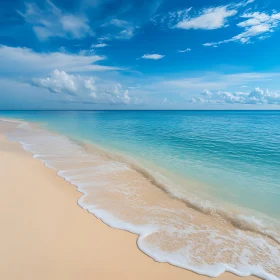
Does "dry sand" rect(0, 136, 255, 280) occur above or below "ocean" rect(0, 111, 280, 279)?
above

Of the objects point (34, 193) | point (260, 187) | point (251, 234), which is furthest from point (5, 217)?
point (260, 187)

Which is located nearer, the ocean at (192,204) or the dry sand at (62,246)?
the dry sand at (62,246)

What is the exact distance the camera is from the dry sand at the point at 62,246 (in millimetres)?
3869

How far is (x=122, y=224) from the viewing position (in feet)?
18.3

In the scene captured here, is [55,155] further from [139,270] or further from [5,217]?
[139,270]

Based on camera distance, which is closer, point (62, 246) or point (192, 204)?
point (62, 246)

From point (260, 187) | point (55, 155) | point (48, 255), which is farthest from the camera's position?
point (55, 155)

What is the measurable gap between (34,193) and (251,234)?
7.51 metres

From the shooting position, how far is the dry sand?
12.7 feet

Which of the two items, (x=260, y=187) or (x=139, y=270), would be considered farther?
(x=260, y=187)

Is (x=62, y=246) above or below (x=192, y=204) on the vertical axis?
above

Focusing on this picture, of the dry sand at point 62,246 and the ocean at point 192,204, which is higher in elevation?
the dry sand at point 62,246

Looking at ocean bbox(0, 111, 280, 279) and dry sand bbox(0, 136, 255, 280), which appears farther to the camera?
ocean bbox(0, 111, 280, 279)

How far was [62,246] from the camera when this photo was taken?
451cm
